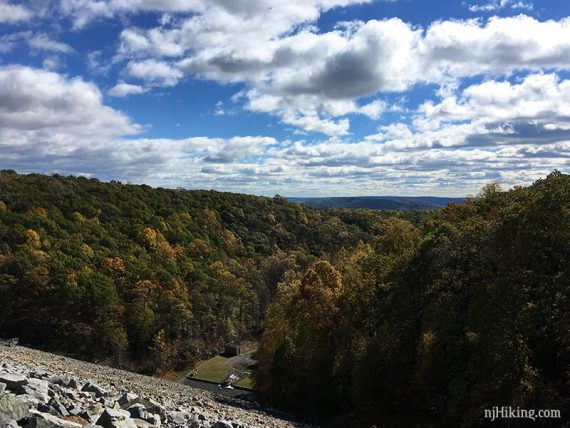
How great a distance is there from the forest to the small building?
3.39 m

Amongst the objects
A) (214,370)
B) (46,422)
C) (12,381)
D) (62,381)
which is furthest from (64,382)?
(214,370)

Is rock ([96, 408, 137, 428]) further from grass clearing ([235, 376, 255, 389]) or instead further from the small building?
the small building

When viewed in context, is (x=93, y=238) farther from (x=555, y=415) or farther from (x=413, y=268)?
(x=555, y=415)

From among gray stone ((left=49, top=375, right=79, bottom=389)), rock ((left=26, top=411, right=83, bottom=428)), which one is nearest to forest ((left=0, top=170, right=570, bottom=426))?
gray stone ((left=49, top=375, right=79, bottom=389))

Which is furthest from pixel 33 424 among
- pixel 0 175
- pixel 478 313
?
pixel 0 175

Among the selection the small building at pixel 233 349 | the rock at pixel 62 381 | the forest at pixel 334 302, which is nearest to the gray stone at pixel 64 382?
the rock at pixel 62 381

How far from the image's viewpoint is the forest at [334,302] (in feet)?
75.4

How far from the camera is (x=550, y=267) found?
77.1 feet

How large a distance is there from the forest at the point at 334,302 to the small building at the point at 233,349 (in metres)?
3.39

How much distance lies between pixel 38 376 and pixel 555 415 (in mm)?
21009

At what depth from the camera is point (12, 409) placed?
10.6m

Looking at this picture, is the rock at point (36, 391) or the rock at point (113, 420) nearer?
the rock at point (113, 420)

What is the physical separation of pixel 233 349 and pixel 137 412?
6756 cm

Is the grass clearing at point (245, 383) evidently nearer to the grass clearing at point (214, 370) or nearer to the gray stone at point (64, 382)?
the grass clearing at point (214, 370)
